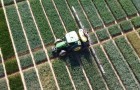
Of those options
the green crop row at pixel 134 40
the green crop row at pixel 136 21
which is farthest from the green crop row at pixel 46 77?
the green crop row at pixel 136 21

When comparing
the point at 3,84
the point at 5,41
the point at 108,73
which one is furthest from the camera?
the point at 5,41

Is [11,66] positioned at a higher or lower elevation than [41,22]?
lower

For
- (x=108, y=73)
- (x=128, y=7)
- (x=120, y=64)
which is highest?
(x=128, y=7)

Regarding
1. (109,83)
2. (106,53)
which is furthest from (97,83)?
(106,53)

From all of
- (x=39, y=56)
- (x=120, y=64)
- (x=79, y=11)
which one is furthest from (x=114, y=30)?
(x=39, y=56)

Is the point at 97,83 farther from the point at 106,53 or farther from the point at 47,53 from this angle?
the point at 47,53

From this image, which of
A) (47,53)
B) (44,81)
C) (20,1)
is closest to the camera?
(44,81)

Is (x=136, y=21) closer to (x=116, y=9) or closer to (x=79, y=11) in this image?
(x=116, y=9)
